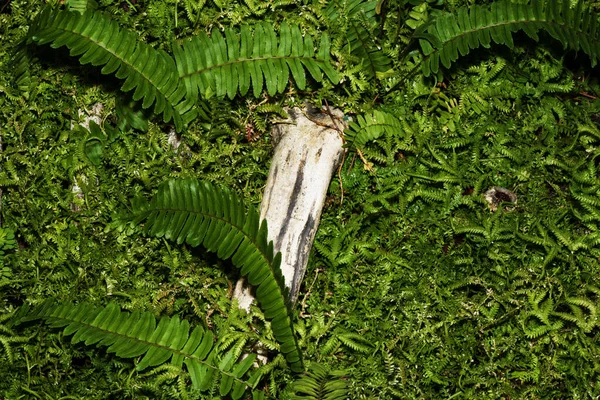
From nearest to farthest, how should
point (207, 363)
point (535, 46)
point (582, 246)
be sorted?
1. point (207, 363)
2. point (582, 246)
3. point (535, 46)

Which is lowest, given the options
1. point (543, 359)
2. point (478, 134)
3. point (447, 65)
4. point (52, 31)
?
point (543, 359)

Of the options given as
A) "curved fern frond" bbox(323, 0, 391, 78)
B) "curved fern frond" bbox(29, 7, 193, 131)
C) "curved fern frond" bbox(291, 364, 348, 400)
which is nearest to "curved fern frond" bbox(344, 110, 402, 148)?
"curved fern frond" bbox(323, 0, 391, 78)

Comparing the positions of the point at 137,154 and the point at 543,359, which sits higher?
the point at 137,154

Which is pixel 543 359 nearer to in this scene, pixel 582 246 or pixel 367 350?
pixel 582 246

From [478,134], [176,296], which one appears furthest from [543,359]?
[176,296]

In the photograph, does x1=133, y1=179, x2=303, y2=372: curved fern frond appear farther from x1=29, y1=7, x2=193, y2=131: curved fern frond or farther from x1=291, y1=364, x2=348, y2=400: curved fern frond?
x1=29, y1=7, x2=193, y2=131: curved fern frond

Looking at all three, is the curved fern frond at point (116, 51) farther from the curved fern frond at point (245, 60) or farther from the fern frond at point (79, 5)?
the fern frond at point (79, 5)
